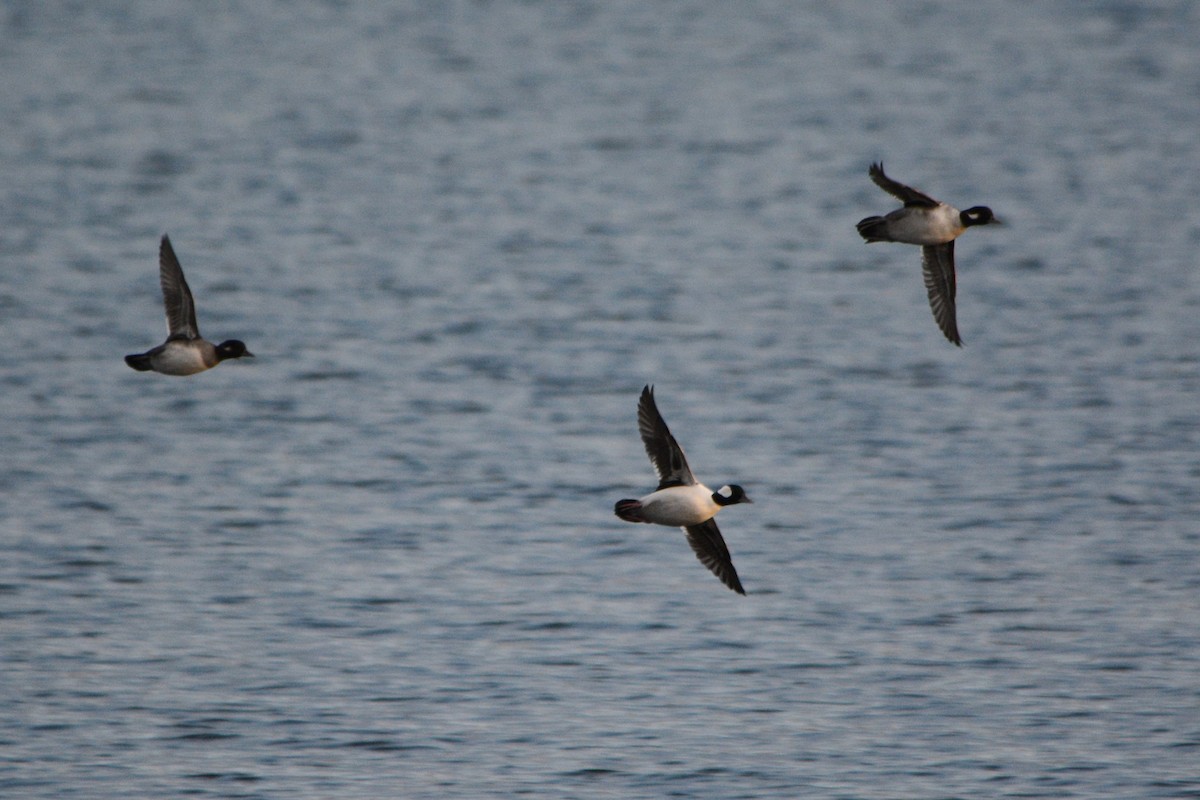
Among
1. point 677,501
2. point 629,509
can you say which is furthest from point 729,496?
point 629,509

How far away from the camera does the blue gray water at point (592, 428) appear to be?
1653 cm

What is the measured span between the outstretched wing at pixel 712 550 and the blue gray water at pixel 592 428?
1.87 metres

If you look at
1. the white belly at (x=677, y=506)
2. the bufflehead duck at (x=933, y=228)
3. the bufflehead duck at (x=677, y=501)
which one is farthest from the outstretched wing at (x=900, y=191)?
the white belly at (x=677, y=506)

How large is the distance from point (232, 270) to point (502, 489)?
42.1 ft

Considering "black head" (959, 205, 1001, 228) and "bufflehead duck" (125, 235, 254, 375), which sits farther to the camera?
"bufflehead duck" (125, 235, 254, 375)

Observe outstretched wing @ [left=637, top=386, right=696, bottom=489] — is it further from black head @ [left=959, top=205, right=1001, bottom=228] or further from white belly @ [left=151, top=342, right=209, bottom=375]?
white belly @ [left=151, top=342, right=209, bottom=375]

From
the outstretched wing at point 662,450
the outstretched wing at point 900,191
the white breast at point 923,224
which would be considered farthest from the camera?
the white breast at point 923,224

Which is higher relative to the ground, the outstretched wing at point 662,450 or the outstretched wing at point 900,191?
the outstretched wing at point 900,191

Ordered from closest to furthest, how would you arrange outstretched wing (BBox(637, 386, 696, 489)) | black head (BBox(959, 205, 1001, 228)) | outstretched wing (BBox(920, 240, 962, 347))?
outstretched wing (BBox(637, 386, 696, 489)), black head (BBox(959, 205, 1001, 228)), outstretched wing (BBox(920, 240, 962, 347))

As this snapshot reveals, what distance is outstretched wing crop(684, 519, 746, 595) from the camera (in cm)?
1452

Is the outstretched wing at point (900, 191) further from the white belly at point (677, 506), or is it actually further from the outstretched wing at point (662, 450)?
the white belly at point (677, 506)

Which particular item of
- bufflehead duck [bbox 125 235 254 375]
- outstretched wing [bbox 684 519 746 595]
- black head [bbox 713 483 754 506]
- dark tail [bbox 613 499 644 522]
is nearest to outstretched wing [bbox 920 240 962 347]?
black head [bbox 713 483 754 506]

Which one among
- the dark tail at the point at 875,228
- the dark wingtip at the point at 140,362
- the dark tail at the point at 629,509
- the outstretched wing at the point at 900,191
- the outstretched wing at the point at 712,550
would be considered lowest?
the outstretched wing at the point at 712,550

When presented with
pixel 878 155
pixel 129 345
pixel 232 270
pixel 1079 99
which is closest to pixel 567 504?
pixel 129 345
